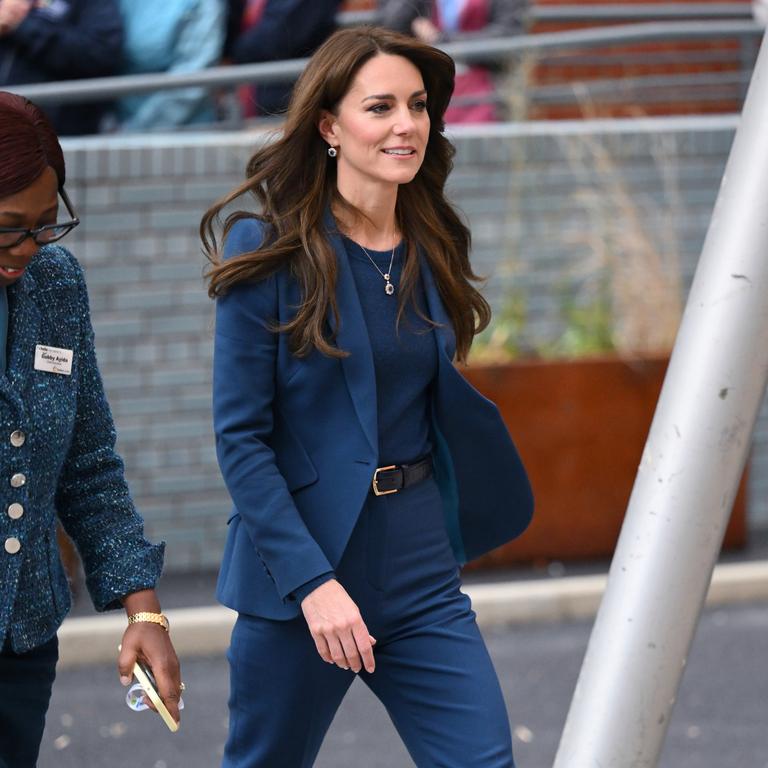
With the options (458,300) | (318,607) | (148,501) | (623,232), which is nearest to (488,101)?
(623,232)

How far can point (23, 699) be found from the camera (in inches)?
108

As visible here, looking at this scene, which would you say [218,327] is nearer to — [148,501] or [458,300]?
[458,300]

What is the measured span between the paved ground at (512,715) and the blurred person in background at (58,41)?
2.67 meters

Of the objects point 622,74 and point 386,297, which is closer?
point 386,297

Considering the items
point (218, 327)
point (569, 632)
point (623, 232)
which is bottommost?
point (569, 632)

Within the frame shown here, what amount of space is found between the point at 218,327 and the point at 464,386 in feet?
1.65

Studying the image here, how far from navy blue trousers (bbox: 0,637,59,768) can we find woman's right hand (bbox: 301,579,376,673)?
50cm

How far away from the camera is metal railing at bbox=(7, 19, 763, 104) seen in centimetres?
696

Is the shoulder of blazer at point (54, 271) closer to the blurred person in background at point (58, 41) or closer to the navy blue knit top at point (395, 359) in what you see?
the navy blue knit top at point (395, 359)

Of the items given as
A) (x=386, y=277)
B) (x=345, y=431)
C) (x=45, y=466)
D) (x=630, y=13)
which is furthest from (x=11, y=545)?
(x=630, y=13)

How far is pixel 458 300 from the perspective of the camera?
341 cm

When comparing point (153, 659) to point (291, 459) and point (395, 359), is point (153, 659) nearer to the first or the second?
point (291, 459)

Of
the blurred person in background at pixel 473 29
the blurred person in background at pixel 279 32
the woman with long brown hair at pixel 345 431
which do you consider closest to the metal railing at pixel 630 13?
the blurred person in background at pixel 473 29

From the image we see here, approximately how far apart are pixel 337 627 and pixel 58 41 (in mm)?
4759
